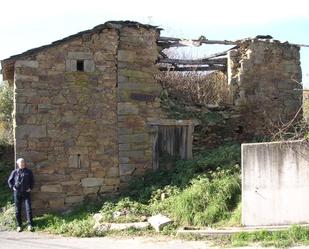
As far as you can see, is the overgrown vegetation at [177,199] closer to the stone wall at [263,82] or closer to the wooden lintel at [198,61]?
the stone wall at [263,82]

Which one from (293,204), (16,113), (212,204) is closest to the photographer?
(293,204)

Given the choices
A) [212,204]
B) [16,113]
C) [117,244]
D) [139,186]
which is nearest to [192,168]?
[139,186]

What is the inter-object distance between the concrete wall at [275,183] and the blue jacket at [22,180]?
188 inches

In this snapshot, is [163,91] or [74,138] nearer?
[74,138]

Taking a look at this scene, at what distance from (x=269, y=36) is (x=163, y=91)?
3.69m

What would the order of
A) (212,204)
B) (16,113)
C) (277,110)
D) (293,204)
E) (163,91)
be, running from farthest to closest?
(277,110) → (163,91) → (16,113) → (212,204) → (293,204)

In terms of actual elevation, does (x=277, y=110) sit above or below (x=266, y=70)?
below

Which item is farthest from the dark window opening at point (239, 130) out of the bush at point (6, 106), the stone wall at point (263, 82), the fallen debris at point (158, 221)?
the bush at point (6, 106)

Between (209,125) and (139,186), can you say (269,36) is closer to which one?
(209,125)

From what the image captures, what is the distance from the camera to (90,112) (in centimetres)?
1277

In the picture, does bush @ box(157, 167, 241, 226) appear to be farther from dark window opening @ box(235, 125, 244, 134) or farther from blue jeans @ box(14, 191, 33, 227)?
dark window opening @ box(235, 125, 244, 134)

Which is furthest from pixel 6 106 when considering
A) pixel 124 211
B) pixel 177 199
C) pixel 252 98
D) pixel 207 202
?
pixel 207 202

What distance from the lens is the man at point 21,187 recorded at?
11.6m

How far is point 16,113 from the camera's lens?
40.3ft
